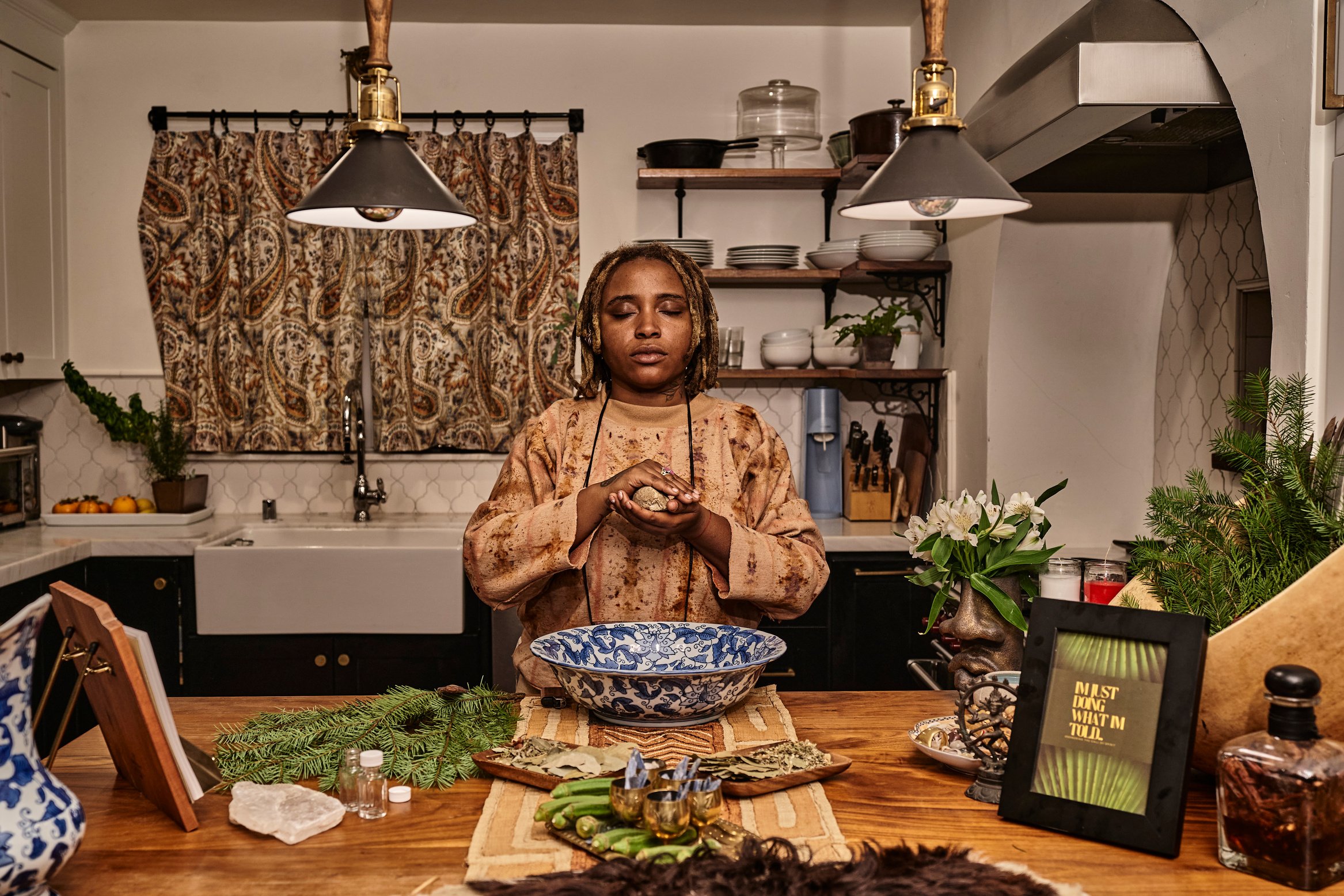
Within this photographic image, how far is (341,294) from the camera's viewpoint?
157 inches

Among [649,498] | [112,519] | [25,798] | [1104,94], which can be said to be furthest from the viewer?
[112,519]

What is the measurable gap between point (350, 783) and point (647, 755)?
0.35 m

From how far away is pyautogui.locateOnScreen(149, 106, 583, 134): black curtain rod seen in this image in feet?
13.1

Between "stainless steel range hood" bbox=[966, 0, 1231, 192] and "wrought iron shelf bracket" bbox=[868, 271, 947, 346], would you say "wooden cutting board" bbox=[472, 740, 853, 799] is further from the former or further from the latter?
"wrought iron shelf bracket" bbox=[868, 271, 947, 346]

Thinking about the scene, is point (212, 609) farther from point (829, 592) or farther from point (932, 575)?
point (932, 575)

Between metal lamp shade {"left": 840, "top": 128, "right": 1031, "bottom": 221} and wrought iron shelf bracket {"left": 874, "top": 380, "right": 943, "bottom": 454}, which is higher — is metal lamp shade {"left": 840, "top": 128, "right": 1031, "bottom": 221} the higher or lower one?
the higher one

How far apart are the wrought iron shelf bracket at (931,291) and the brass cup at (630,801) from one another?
9.50 feet

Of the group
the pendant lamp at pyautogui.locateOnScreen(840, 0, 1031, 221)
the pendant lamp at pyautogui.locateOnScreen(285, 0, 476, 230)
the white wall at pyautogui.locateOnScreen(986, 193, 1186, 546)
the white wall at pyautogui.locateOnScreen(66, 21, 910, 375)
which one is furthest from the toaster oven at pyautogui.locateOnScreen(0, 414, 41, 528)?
the pendant lamp at pyautogui.locateOnScreen(840, 0, 1031, 221)

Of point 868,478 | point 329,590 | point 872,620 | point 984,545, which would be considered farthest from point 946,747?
point 868,478

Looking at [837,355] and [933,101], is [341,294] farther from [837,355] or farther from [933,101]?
[933,101]

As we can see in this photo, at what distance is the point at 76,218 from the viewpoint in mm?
4039

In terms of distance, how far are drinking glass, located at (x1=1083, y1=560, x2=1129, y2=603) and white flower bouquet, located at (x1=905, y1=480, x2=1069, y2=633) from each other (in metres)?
0.10

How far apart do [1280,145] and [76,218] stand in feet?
12.6

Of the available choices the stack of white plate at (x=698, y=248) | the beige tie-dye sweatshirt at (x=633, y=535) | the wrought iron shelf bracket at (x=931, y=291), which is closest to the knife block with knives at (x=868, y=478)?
the wrought iron shelf bracket at (x=931, y=291)
